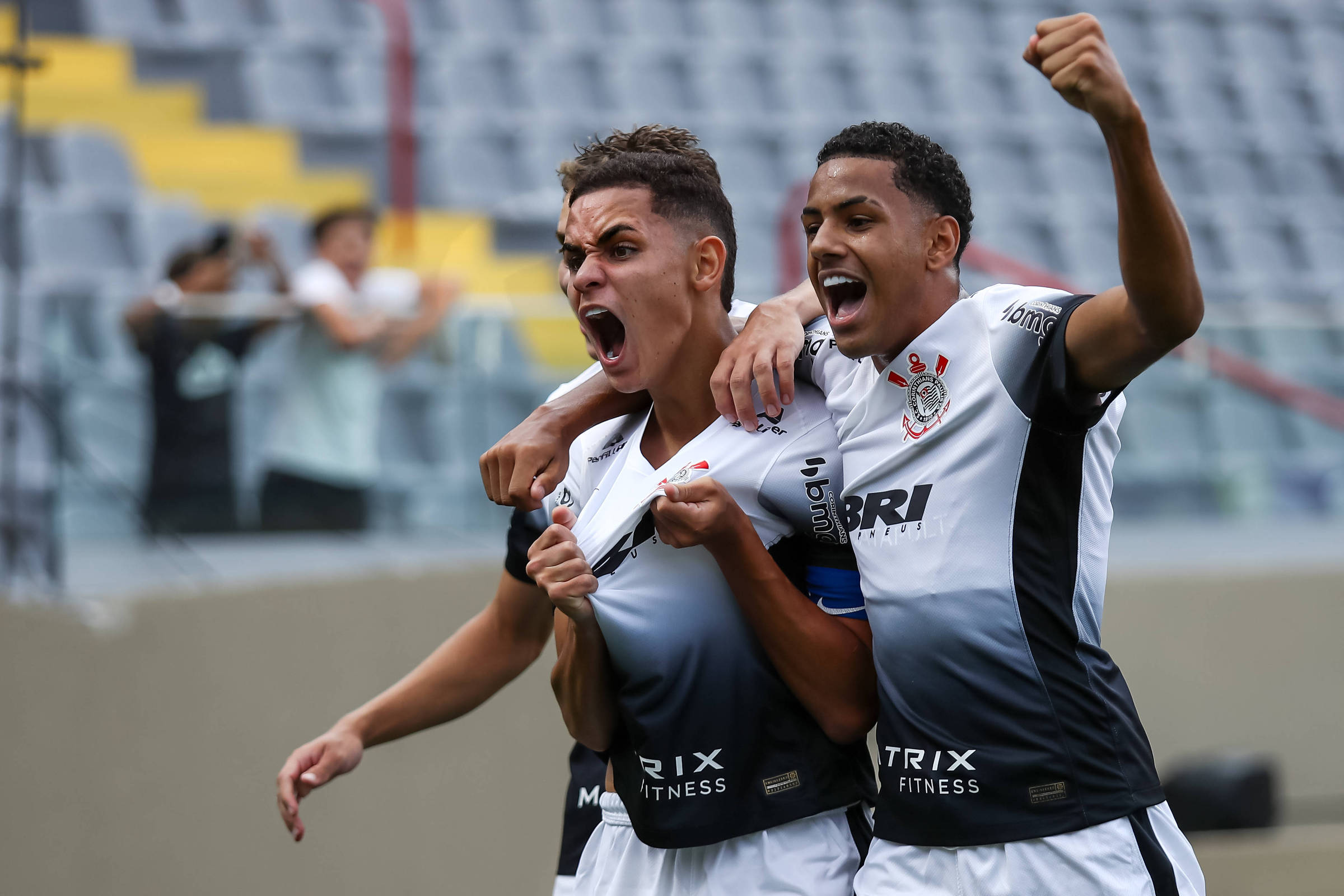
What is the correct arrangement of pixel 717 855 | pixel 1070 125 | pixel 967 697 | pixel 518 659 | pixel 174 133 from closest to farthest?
pixel 967 697
pixel 717 855
pixel 518 659
pixel 174 133
pixel 1070 125

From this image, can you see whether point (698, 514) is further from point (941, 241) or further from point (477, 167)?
point (477, 167)

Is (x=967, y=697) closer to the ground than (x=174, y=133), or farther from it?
closer to the ground

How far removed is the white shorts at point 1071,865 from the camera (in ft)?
6.69

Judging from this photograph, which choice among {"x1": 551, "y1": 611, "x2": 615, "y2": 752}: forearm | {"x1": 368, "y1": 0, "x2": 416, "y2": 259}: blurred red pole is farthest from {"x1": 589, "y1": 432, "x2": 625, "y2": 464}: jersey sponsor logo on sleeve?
{"x1": 368, "y1": 0, "x2": 416, "y2": 259}: blurred red pole

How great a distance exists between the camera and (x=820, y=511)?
2.39 metres

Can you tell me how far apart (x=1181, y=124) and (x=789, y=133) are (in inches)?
143

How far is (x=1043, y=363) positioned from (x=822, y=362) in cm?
53

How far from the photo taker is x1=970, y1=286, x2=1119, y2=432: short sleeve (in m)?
2.04

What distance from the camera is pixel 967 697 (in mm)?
2113

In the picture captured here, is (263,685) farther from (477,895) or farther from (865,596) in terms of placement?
(865,596)

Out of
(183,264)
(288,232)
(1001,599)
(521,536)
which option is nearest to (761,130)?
(288,232)

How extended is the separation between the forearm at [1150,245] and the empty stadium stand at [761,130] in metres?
3.95

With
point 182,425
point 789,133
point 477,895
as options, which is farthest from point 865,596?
point 789,133

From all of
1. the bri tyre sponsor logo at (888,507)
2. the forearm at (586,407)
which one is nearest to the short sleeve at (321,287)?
the forearm at (586,407)
